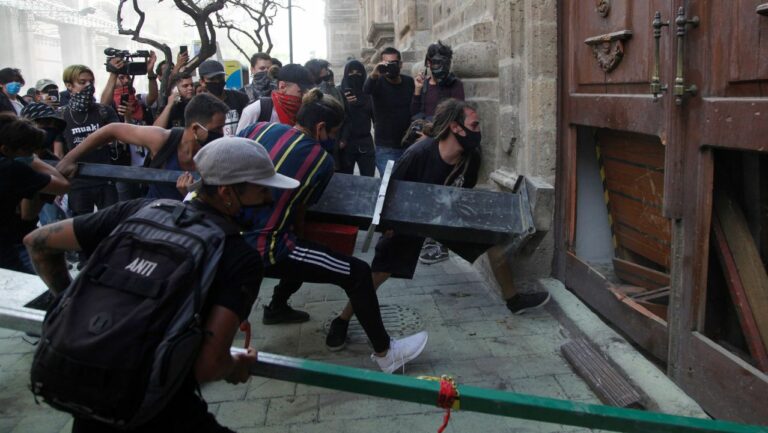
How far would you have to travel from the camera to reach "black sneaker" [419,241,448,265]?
624 centimetres

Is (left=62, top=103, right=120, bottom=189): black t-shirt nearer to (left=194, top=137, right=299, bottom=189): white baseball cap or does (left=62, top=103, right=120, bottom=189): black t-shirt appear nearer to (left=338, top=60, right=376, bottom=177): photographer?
(left=338, top=60, right=376, bottom=177): photographer

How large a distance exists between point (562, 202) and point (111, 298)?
3633mm

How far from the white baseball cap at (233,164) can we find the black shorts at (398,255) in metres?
2.28

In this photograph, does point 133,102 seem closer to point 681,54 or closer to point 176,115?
point 176,115

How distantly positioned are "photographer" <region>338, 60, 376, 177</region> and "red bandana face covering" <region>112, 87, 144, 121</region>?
211 cm

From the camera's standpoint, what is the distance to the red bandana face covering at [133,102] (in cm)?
642

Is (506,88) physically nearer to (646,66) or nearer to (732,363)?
(646,66)

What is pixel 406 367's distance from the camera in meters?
3.91

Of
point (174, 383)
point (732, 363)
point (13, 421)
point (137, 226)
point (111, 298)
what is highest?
point (137, 226)

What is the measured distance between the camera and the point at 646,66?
3.45 metres

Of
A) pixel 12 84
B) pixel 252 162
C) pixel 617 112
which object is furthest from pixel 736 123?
pixel 12 84

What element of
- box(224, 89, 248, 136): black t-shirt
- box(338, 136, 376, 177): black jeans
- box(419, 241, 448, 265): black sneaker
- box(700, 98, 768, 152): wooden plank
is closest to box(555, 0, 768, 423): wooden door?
box(700, 98, 768, 152): wooden plank

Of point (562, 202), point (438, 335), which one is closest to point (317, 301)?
point (438, 335)

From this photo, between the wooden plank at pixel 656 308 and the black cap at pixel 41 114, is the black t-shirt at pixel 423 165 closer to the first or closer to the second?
the wooden plank at pixel 656 308
